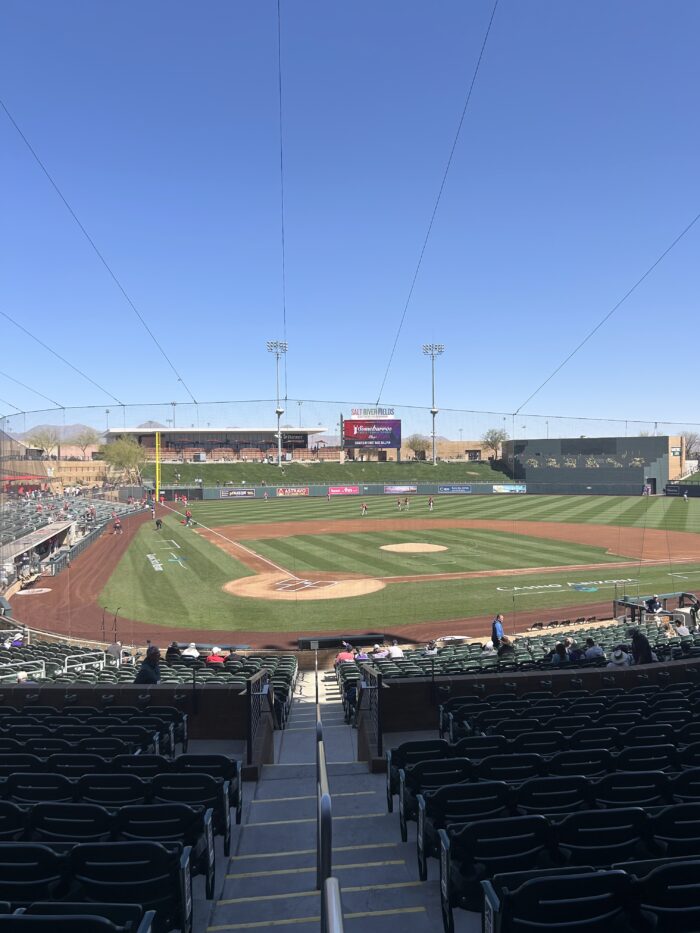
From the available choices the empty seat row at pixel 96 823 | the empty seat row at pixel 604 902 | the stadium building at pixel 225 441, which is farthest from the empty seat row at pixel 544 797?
the stadium building at pixel 225 441

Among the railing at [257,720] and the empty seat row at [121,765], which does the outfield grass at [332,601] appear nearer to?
the railing at [257,720]

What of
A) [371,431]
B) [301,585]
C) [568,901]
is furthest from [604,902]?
[371,431]

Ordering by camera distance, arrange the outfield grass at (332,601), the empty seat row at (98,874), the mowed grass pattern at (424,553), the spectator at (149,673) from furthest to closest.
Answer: the mowed grass pattern at (424,553) < the outfield grass at (332,601) < the spectator at (149,673) < the empty seat row at (98,874)

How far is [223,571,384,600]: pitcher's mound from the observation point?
2889 cm

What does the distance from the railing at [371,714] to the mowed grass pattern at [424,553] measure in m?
22.4

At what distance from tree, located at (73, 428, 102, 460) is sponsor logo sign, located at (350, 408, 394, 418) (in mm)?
47312

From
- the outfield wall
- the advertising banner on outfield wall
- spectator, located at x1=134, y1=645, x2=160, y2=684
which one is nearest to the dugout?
spectator, located at x1=134, y1=645, x2=160, y2=684

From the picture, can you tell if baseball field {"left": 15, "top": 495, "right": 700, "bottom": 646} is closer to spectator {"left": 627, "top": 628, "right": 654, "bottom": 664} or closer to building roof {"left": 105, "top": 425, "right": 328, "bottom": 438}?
spectator {"left": 627, "top": 628, "right": 654, "bottom": 664}

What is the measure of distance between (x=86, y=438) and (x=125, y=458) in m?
28.5

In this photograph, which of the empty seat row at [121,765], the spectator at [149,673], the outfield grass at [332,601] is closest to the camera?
the empty seat row at [121,765]

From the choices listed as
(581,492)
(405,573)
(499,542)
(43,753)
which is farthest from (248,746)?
(581,492)

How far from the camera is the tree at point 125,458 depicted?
93.0 m

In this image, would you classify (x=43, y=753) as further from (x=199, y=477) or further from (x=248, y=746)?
(x=199, y=477)

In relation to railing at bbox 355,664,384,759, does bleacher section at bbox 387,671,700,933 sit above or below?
above
